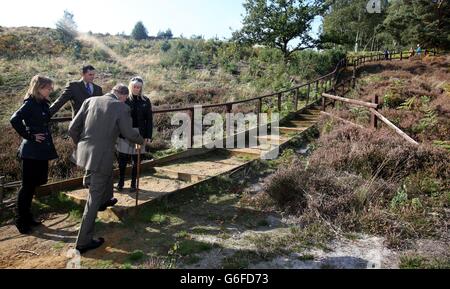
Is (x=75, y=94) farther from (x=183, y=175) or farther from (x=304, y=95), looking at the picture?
(x=304, y=95)

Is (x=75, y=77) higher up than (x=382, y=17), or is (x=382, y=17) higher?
(x=382, y=17)

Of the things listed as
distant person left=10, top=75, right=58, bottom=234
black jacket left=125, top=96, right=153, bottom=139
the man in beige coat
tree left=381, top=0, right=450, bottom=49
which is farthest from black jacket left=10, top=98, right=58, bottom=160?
tree left=381, top=0, right=450, bottom=49

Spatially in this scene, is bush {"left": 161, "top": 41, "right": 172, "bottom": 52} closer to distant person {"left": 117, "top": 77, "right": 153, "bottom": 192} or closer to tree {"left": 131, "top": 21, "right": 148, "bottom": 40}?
distant person {"left": 117, "top": 77, "right": 153, "bottom": 192}

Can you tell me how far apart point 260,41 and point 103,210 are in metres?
27.4

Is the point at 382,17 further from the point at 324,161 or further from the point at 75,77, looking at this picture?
the point at 324,161

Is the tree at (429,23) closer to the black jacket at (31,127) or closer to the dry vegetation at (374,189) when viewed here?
the dry vegetation at (374,189)

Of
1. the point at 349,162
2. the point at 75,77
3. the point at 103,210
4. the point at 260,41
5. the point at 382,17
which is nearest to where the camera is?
the point at 103,210

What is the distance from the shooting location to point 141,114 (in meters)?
6.04

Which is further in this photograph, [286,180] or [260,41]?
[260,41]

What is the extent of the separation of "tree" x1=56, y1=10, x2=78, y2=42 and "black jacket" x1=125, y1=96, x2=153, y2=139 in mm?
44313

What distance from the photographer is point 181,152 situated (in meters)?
8.71

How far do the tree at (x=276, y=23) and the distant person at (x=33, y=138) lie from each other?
1061 inches

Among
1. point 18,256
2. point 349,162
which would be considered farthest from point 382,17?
point 18,256

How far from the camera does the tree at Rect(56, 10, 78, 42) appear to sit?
47947 mm
